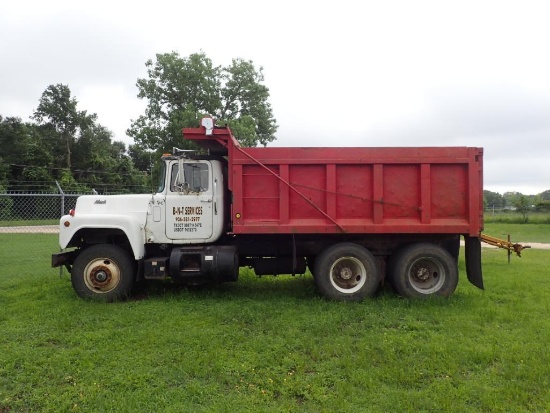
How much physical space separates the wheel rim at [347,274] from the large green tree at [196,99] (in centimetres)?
2205

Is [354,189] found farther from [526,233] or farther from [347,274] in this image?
[526,233]

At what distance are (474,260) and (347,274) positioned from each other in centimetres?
200

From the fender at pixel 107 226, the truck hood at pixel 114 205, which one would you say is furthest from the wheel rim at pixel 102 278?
the truck hood at pixel 114 205

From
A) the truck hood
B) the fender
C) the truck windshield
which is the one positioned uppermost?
the truck windshield

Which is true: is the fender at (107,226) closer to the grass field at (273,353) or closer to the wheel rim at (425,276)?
the grass field at (273,353)

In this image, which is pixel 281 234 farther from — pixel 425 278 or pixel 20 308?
pixel 20 308

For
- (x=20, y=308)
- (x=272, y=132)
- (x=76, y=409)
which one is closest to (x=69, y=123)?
(x=272, y=132)

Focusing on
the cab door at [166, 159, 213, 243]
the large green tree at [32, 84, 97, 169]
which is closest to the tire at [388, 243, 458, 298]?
the cab door at [166, 159, 213, 243]

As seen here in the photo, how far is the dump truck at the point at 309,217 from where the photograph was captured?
6461 mm

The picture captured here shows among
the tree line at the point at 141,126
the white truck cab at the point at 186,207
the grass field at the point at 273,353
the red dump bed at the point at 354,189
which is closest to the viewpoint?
the grass field at the point at 273,353

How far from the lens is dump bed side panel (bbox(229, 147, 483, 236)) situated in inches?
254

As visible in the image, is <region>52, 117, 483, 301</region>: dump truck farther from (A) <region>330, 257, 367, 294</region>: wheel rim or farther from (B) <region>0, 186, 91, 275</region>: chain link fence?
(B) <region>0, 186, 91, 275</region>: chain link fence

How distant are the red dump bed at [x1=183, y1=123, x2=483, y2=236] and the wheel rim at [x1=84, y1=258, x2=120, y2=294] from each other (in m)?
2.05

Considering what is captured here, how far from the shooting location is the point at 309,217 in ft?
21.4
